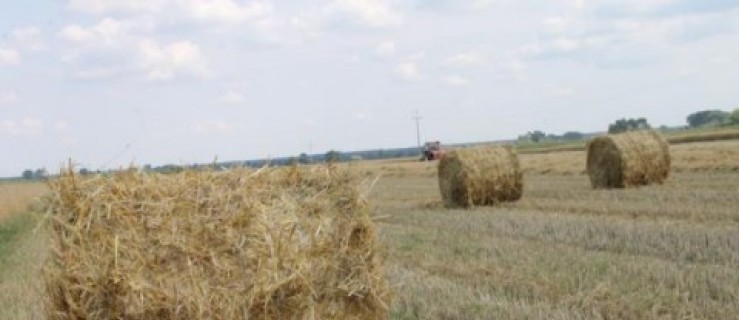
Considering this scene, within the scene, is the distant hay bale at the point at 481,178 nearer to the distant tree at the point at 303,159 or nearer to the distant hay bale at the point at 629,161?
the distant hay bale at the point at 629,161

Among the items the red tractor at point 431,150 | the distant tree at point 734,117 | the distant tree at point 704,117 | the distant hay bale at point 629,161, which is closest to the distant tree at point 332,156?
the distant hay bale at point 629,161

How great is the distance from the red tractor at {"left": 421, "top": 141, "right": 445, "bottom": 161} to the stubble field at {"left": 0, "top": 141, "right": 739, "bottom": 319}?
34578mm

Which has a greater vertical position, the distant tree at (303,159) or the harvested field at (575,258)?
the distant tree at (303,159)

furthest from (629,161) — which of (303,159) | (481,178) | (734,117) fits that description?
(734,117)

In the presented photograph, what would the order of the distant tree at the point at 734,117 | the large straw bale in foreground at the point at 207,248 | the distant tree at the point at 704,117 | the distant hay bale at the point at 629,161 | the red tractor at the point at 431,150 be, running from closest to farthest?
1. the large straw bale in foreground at the point at 207,248
2. the distant hay bale at the point at 629,161
3. the red tractor at the point at 431,150
4. the distant tree at the point at 734,117
5. the distant tree at the point at 704,117

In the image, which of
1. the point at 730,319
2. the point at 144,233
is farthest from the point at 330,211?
the point at 730,319

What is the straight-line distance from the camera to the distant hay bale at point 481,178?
16062 mm

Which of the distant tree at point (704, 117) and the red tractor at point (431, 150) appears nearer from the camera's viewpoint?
the red tractor at point (431, 150)

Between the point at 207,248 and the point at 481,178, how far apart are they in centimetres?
1122

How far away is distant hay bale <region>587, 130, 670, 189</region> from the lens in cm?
1753

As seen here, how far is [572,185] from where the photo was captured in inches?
779

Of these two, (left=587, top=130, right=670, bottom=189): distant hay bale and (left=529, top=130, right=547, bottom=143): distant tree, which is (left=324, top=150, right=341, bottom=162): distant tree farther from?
(left=529, top=130, right=547, bottom=143): distant tree

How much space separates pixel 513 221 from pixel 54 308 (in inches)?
314

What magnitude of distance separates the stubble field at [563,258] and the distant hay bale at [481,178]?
508 mm
